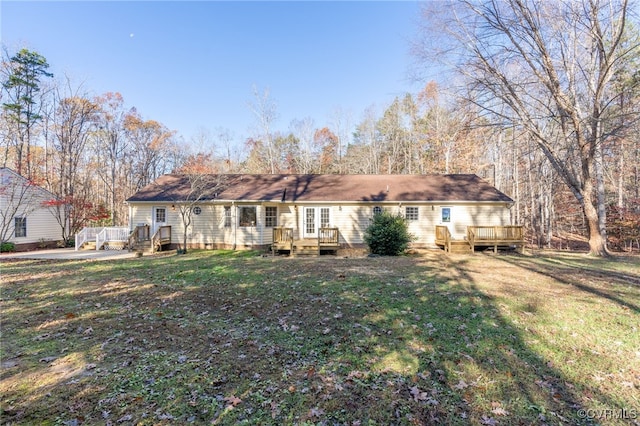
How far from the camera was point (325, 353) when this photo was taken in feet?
12.5

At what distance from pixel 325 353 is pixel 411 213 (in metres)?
13.2

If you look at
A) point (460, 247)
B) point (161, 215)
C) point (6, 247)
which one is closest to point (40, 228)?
point (6, 247)

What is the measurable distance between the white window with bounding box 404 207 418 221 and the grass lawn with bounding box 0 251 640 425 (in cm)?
871

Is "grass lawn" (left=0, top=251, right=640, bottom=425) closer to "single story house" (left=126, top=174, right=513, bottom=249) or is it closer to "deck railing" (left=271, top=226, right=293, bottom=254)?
"deck railing" (left=271, top=226, right=293, bottom=254)

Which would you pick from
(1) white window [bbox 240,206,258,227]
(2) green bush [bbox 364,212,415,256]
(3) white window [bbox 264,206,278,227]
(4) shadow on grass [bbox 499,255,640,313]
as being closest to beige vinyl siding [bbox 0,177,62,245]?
(1) white window [bbox 240,206,258,227]

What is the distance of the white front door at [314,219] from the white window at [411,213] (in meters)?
4.27

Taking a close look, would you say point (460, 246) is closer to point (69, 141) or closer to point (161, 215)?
point (161, 215)

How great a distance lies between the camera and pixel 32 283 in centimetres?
760

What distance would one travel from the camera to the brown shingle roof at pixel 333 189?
15.8 m

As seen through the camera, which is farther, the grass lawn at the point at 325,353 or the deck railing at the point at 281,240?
the deck railing at the point at 281,240

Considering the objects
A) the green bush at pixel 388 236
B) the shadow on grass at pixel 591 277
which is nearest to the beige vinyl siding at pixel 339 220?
the green bush at pixel 388 236

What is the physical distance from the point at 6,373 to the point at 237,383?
8.98 feet

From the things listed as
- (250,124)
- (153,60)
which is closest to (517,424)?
(153,60)

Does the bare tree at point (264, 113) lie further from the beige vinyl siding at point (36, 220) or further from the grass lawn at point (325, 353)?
the grass lawn at point (325, 353)
